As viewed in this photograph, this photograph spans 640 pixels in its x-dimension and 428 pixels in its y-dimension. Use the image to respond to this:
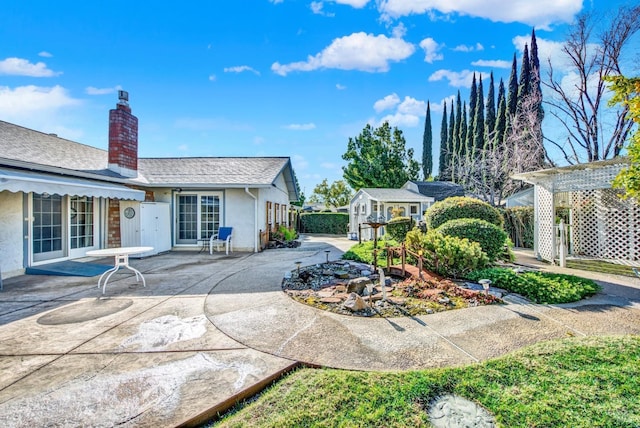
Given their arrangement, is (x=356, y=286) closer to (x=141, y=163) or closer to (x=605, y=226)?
(x=605, y=226)

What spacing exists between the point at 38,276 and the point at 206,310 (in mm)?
6466

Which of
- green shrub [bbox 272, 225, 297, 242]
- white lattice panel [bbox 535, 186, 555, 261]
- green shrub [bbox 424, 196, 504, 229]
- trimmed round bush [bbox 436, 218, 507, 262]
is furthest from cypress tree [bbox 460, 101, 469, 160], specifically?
trimmed round bush [bbox 436, 218, 507, 262]

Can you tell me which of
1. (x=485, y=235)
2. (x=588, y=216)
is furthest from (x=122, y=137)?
(x=588, y=216)

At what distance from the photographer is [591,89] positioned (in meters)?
18.4

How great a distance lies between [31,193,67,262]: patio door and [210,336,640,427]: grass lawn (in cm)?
1012

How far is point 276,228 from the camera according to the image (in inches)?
669

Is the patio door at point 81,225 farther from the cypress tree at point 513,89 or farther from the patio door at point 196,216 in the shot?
the cypress tree at point 513,89

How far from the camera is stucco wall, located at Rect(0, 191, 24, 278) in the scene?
7852 millimetres

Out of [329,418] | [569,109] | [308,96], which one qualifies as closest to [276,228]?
[308,96]

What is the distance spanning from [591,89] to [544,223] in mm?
13364

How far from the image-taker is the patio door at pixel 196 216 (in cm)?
1376

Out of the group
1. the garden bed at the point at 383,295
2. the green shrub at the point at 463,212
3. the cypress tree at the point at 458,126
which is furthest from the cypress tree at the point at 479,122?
the garden bed at the point at 383,295

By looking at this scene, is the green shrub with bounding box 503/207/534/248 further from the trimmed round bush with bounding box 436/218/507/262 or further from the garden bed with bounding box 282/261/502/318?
the garden bed with bounding box 282/261/502/318

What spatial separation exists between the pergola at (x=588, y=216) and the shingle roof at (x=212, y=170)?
10.9m
